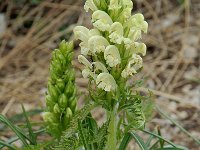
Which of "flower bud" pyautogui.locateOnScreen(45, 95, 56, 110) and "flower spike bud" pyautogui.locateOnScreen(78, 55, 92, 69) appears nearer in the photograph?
"flower spike bud" pyautogui.locateOnScreen(78, 55, 92, 69)

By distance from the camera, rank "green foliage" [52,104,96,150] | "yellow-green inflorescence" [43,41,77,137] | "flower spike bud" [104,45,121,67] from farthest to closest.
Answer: "yellow-green inflorescence" [43,41,77,137]
"green foliage" [52,104,96,150]
"flower spike bud" [104,45,121,67]

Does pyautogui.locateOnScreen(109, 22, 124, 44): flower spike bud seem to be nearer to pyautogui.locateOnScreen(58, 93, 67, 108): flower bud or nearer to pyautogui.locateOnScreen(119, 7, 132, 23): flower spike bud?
pyautogui.locateOnScreen(119, 7, 132, 23): flower spike bud

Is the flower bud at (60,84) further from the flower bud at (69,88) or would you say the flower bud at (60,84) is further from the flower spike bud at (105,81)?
the flower spike bud at (105,81)

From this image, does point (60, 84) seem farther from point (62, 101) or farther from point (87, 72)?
point (87, 72)

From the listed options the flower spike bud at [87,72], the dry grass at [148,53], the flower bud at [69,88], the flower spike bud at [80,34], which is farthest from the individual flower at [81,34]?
the dry grass at [148,53]

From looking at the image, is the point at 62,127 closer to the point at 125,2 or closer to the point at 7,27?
the point at 125,2

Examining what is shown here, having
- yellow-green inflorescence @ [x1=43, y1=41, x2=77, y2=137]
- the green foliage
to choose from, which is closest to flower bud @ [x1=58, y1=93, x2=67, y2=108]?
yellow-green inflorescence @ [x1=43, y1=41, x2=77, y2=137]

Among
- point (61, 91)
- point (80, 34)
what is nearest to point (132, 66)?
→ point (80, 34)
